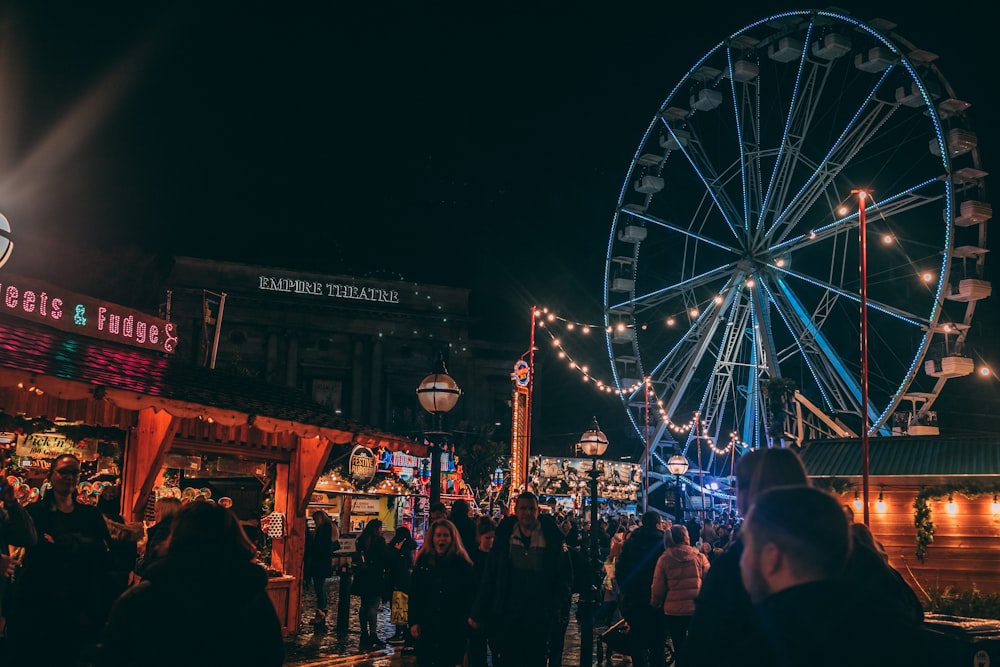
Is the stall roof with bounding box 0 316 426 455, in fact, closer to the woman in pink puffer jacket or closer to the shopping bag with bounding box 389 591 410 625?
the shopping bag with bounding box 389 591 410 625

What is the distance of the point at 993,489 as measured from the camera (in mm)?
16797

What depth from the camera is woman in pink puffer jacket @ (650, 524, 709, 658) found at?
9.28 m

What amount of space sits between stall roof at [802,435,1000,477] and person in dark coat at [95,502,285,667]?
16428 mm

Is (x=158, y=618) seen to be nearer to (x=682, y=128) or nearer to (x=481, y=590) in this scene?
(x=481, y=590)

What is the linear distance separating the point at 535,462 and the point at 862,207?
87.5 feet

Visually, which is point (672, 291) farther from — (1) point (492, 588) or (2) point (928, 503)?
(1) point (492, 588)

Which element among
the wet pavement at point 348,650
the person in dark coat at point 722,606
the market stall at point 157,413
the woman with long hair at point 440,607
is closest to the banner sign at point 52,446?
the market stall at point 157,413

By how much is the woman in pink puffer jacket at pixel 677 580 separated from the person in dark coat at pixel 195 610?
20.3 feet

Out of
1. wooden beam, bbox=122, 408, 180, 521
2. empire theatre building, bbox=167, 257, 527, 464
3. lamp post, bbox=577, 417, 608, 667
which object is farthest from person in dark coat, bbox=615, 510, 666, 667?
empire theatre building, bbox=167, 257, 527, 464

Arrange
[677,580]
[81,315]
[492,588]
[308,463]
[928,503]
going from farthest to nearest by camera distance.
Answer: [928,503] → [308,463] → [81,315] → [677,580] → [492,588]

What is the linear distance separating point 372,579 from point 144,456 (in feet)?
12.8

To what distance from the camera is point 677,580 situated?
9320 mm

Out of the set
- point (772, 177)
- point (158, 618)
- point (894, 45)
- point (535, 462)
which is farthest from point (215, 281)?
point (158, 618)

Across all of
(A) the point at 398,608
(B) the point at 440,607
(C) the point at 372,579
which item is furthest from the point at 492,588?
(C) the point at 372,579
